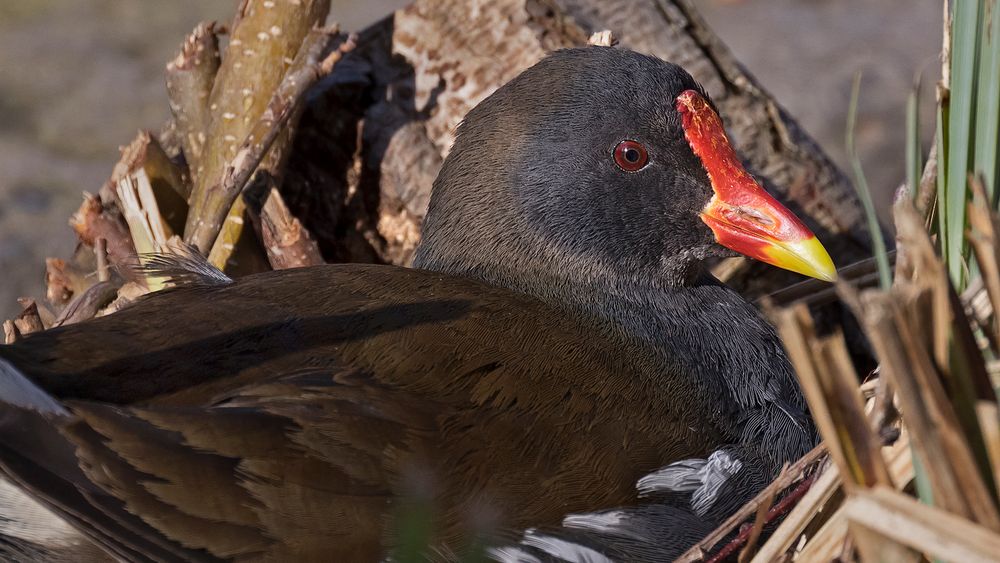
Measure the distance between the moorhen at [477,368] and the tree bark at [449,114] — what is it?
0.68m

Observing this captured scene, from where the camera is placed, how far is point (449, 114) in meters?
3.58

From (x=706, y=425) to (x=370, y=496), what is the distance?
0.77 metres

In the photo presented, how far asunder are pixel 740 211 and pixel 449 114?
1.15m

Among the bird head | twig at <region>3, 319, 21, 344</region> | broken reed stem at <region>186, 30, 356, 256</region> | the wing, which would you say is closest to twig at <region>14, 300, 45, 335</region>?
twig at <region>3, 319, 21, 344</region>

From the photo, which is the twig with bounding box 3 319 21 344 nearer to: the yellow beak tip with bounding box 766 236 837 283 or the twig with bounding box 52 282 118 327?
the twig with bounding box 52 282 118 327

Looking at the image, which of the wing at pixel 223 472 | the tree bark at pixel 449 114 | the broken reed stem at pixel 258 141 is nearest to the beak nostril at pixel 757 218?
the tree bark at pixel 449 114

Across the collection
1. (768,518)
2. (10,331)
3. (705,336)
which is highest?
(10,331)

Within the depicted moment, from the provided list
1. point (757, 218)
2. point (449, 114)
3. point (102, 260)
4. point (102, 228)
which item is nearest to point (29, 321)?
point (102, 260)

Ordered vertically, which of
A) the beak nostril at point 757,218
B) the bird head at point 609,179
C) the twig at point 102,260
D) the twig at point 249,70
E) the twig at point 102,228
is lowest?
the beak nostril at point 757,218

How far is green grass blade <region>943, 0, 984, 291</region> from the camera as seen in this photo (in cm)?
194

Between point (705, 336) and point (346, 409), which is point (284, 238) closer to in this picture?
point (705, 336)

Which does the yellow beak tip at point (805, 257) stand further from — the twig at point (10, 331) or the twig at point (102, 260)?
the twig at point (10, 331)

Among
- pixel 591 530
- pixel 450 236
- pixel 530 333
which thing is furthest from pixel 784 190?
pixel 591 530

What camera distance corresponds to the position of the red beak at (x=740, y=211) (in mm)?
2695
